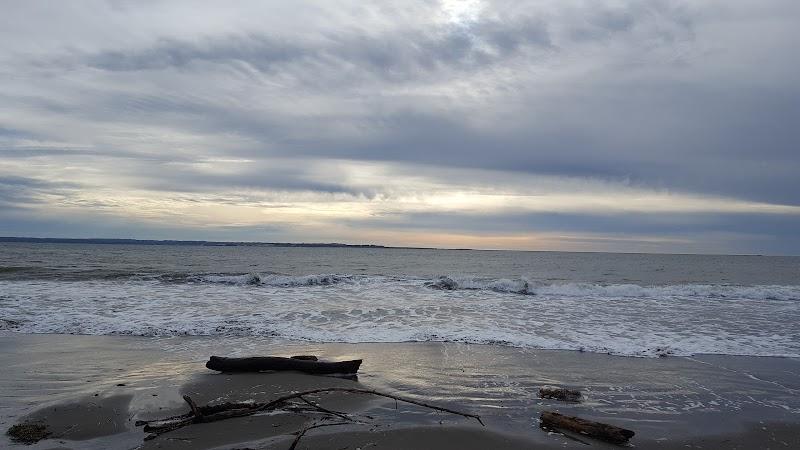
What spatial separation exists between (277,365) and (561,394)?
451 centimetres

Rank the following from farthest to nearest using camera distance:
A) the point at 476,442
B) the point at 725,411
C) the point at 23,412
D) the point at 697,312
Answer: the point at 697,312 → the point at 725,411 → the point at 23,412 → the point at 476,442

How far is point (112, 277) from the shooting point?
1089 inches

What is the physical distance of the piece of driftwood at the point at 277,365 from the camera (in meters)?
8.17

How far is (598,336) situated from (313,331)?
735 cm

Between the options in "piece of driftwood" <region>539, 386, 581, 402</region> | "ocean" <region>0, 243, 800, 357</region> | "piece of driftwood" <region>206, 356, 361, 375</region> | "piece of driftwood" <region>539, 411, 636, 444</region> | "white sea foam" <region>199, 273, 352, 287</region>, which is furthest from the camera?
"white sea foam" <region>199, 273, 352, 287</region>

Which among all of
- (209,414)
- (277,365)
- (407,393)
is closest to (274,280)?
(277,365)

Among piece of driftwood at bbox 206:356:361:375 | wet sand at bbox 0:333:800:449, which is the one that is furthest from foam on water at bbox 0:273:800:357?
piece of driftwood at bbox 206:356:361:375

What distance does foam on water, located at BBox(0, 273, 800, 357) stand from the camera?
40.4 ft

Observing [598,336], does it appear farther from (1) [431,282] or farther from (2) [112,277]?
(2) [112,277]

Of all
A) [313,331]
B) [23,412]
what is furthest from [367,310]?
[23,412]

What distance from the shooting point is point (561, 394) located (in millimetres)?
7340

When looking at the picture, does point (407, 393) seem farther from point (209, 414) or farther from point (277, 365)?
point (209, 414)

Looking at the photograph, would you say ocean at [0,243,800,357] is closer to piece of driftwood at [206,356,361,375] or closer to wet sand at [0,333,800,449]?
wet sand at [0,333,800,449]

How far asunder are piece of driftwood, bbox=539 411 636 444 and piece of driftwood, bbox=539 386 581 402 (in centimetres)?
131
